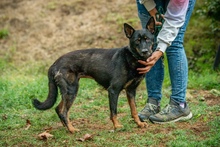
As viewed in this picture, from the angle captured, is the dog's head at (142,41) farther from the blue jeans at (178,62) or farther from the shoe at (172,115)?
the shoe at (172,115)

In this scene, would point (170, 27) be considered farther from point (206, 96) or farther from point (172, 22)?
point (206, 96)

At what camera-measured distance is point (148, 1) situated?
5203 millimetres

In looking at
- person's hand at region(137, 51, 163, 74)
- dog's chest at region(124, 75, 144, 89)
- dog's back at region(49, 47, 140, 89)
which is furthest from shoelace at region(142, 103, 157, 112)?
person's hand at region(137, 51, 163, 74)

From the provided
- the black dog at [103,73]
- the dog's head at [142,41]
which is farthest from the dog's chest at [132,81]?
the dog's head at [142,41]

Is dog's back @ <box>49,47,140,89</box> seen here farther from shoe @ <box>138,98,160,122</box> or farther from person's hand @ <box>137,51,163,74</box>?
shoe @ <box>138,98,160,122</box>

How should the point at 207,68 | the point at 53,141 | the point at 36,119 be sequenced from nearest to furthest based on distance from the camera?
the point at 53,141, the point at 36,119, the point at 207,68

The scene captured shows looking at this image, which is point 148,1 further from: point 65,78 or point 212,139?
point 212,139

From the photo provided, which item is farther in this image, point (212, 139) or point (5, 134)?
point (5, 134)

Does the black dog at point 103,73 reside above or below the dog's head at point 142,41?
below

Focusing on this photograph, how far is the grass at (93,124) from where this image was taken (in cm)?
459

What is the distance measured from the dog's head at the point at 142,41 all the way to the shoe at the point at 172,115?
0.81 meters

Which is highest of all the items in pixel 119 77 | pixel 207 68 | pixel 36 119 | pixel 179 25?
pixel 179 25

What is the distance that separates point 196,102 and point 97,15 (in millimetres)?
5274

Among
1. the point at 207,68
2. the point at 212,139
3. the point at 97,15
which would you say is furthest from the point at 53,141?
the point at 97,15
